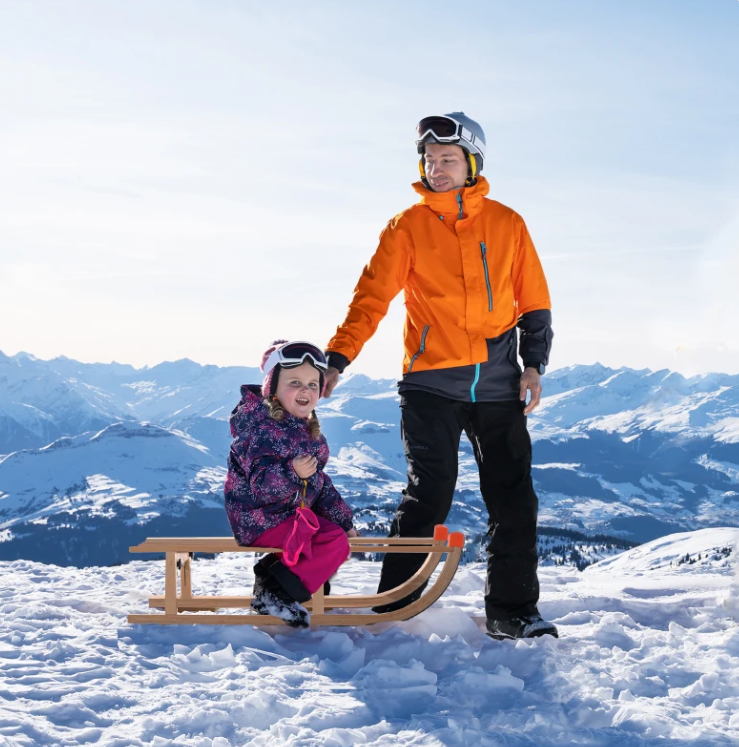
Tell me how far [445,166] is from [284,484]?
2102 mm

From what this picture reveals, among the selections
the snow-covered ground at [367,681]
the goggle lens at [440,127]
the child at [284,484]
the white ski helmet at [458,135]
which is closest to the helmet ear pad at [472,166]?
the white ski helmet at [458,135]

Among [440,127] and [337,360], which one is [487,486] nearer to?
[337,360]

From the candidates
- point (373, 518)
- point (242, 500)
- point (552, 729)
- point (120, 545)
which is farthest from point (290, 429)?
point (120, 545)

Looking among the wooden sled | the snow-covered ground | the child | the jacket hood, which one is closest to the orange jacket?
the child

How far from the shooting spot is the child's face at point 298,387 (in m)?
4.75

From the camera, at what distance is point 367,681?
3.80 metres

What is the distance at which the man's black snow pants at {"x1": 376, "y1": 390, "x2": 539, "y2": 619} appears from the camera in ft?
15.4

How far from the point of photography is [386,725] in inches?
128

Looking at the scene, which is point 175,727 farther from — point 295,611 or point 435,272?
point 435,272

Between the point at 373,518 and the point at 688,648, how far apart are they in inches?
7517

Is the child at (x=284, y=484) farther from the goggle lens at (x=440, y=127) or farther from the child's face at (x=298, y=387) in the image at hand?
the goggle lens at (x=440, y=127)

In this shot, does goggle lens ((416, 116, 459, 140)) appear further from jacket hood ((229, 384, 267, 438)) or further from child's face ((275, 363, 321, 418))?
jacket hood ((229, 384, 267, 438))

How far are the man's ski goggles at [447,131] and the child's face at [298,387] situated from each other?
156 centimetres

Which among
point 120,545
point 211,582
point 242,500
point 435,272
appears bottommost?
point 120,545
